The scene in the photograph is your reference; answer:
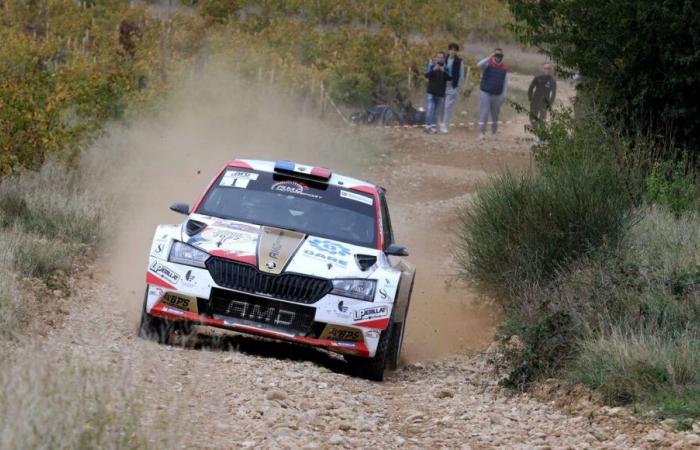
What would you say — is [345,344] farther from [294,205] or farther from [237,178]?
[237,178]

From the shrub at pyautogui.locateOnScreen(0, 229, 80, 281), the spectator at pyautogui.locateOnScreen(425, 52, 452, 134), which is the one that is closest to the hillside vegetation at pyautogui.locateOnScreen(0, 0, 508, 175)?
the shrub at pyautogui.locateOnScreen(0, 229, 80, 281)

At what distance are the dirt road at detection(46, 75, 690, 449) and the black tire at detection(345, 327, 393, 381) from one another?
140 millimetres

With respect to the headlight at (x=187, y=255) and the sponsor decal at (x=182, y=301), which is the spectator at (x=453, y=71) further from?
the sponsor decal at (x=182, y=301)

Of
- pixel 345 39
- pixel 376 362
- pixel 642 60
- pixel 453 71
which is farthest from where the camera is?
pixel 345 39

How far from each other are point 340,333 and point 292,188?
2.06m

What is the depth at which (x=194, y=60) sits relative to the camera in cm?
3144

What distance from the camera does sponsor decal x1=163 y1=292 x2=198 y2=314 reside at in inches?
400

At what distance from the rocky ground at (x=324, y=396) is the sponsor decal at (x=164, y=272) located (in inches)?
21.5

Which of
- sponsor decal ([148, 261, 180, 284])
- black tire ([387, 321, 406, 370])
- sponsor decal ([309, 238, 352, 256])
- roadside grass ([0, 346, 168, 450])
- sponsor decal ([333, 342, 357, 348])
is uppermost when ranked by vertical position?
roadside grass ([0, 346, 168, 450])

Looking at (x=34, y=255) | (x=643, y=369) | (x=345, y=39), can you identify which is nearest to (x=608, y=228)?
(x=643, y=369)

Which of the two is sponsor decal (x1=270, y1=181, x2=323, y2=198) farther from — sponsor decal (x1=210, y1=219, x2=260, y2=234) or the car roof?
sponsor decal (x1=210, y1=219, x2=260, y2=234)

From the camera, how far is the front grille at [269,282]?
10.1 m

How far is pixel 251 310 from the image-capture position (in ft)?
33.3

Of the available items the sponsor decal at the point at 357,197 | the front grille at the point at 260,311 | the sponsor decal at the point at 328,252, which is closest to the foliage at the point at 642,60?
the sponsor decal at the point at 357,197
